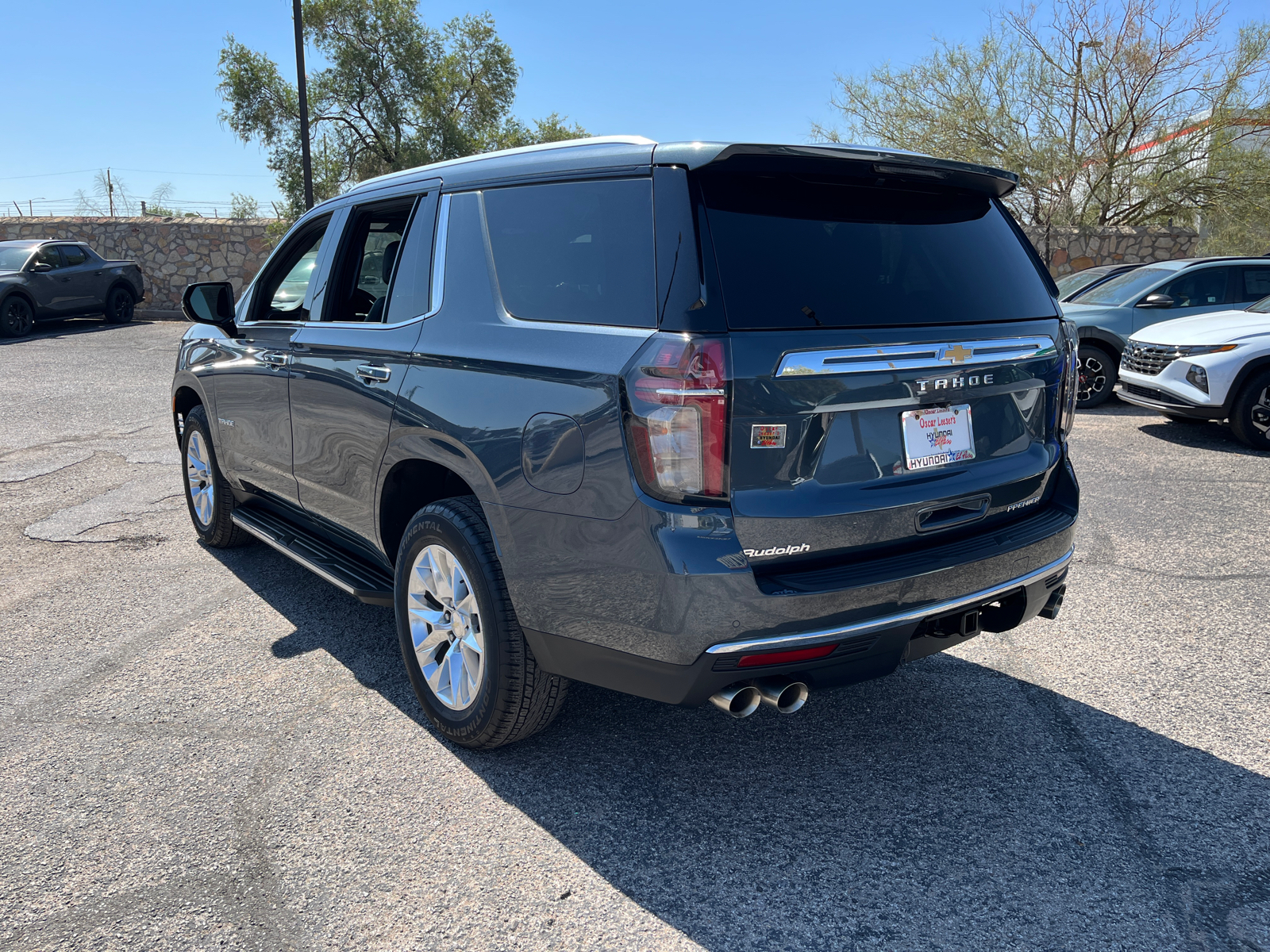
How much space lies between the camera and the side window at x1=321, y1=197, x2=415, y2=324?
13.1ft

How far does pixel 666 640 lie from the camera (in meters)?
2.55

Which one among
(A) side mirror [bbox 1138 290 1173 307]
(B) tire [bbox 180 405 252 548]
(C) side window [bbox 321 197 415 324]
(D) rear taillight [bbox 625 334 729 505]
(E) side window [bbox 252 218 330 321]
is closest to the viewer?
(D) rear taillight [bbox 625 334 729 505]

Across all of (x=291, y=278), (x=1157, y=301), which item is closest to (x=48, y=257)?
(x=291, y=278)

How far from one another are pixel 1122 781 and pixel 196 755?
3103 mm

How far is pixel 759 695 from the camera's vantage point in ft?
8.76

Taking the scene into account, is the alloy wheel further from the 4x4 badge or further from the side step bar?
the 4x4 badge

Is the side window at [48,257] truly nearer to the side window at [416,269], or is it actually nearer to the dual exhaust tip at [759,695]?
the side window at [416,269]

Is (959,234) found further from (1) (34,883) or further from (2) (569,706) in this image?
(1) (34,883)

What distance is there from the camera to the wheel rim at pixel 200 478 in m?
5.46

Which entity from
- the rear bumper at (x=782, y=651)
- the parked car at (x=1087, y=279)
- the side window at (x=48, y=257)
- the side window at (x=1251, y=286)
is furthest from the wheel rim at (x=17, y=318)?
the side window at (x=1251, y=286)

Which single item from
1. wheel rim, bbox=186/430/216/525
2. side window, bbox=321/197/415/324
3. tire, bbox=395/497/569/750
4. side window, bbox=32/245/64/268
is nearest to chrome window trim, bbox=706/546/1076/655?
tire, bbox=395/497/569/750

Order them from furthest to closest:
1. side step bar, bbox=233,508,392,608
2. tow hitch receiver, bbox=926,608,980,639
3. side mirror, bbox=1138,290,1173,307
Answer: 1. side mirror, bbox=1138,290,1173,307
2. side step bar, bbox=233,508,392,608
3. tow hitch receiver, bbox=926,608,980,639

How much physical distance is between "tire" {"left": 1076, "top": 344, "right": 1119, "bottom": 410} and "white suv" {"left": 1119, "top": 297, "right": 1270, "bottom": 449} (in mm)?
1639

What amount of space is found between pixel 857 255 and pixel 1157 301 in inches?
367
